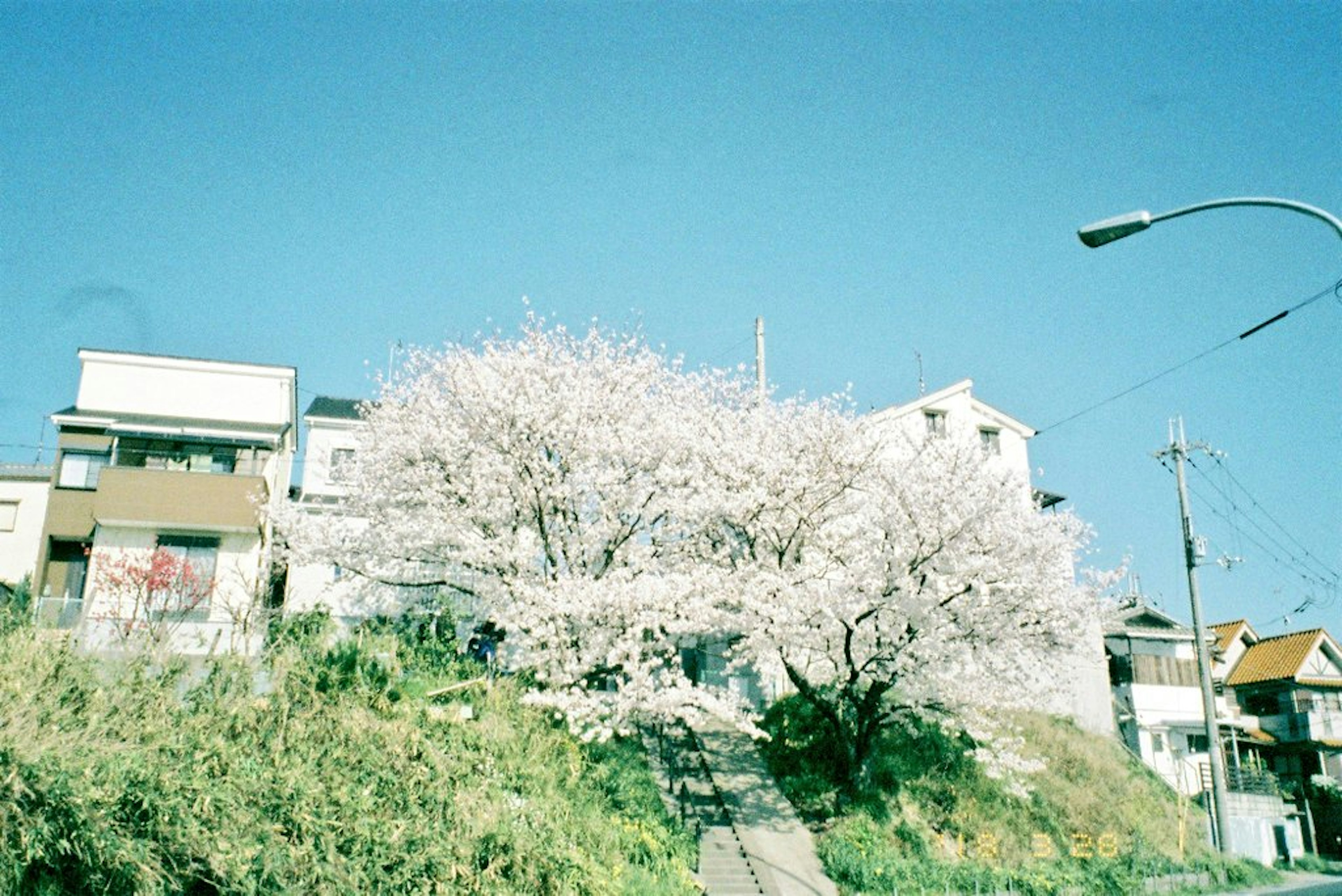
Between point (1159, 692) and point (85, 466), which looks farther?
point (1159, 692)

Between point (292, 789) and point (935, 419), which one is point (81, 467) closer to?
point (292, 789)

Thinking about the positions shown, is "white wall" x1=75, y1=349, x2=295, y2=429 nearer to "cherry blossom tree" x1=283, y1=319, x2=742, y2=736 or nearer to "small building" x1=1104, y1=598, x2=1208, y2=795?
"cherry blossom tree" x1=283, y1=319, x2=742, y2=736

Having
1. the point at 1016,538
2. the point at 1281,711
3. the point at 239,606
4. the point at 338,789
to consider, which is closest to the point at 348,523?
the point at 239,606

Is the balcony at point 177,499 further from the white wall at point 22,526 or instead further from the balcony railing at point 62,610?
the white wall at point 22,526

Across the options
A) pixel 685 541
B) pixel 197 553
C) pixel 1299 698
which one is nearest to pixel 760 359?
pixel 685 541

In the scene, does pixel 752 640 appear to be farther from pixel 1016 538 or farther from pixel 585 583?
pixel 1016 538

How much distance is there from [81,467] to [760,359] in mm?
21189

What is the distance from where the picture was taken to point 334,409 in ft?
114

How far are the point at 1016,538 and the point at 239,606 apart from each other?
1924 cm

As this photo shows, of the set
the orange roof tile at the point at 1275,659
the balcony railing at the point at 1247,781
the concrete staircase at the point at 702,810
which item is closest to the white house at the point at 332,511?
the concrete staircase at the point at 702,810

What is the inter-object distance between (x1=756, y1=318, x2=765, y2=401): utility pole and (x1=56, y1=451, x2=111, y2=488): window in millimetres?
19919

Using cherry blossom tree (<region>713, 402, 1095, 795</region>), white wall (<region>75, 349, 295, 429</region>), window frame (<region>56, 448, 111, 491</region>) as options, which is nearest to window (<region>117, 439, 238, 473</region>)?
window frame (<region>56, 448, 111, 491</region>)

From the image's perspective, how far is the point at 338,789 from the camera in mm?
12109

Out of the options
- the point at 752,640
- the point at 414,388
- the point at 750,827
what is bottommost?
the point at 750,827
